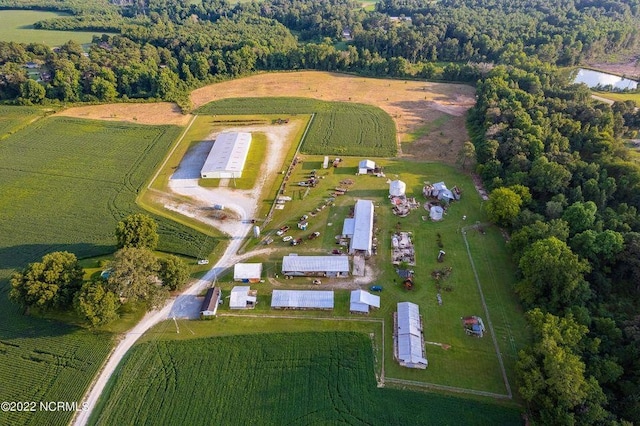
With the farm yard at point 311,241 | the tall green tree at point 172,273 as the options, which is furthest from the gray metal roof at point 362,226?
the tall green tree at point 172,273

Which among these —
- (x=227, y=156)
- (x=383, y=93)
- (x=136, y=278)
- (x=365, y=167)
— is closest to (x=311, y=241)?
(x=365, y=167)

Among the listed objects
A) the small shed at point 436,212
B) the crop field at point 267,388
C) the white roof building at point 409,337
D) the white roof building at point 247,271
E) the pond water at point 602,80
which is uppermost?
the pond water at point 602,80

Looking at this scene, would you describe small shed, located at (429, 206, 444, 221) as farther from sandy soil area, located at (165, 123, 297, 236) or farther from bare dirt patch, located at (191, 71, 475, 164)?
sandy soil area, located at (165, 123, 297, 236)

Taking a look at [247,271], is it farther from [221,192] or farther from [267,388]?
[221,192]

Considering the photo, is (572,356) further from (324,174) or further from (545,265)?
(324,174)

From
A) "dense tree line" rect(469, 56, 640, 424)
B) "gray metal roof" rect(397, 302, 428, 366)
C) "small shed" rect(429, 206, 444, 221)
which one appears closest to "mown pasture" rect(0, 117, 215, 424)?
"gray metal roof" rect(397, 302, 428, 366)

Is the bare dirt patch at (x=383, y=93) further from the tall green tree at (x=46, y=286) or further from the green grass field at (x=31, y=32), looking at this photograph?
the green grass field at (x=31, y=32)

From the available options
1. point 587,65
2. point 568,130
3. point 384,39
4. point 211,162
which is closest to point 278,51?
point 384,39
